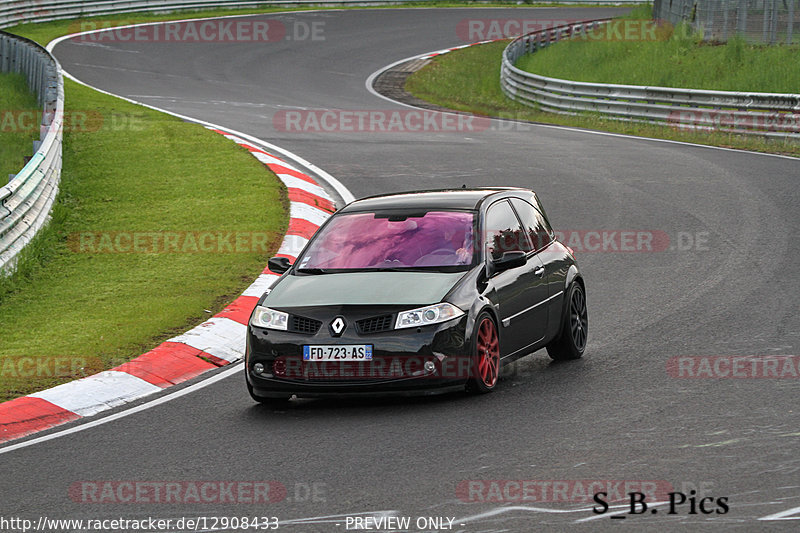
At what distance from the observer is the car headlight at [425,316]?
8.18 m

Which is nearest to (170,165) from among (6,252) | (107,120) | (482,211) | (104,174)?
(104,174)

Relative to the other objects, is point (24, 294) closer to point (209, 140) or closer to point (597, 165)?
point (209, 140)

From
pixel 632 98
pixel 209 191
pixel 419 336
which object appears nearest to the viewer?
pixel 419 336

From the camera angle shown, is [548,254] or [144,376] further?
[548,254]

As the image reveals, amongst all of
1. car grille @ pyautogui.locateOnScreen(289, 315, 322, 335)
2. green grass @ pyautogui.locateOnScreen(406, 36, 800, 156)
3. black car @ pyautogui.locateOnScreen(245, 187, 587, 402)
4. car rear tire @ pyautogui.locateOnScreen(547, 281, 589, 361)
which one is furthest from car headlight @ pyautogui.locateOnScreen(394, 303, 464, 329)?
green grass @ pyautogui.locateOnScreen(406, 36, 800, 156)

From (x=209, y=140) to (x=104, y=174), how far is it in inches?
124

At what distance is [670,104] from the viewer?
27812mm

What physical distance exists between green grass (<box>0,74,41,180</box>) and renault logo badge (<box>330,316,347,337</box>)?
10357mm

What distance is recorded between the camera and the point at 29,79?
25.8 metres

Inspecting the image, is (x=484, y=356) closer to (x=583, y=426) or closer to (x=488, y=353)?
(x=488, y=353)

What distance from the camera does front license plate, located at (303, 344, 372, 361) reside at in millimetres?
8102

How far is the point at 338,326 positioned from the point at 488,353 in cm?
112

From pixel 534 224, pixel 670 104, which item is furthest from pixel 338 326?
pixel 670 104

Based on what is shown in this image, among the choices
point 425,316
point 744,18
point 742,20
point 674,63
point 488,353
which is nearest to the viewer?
point 425,316
